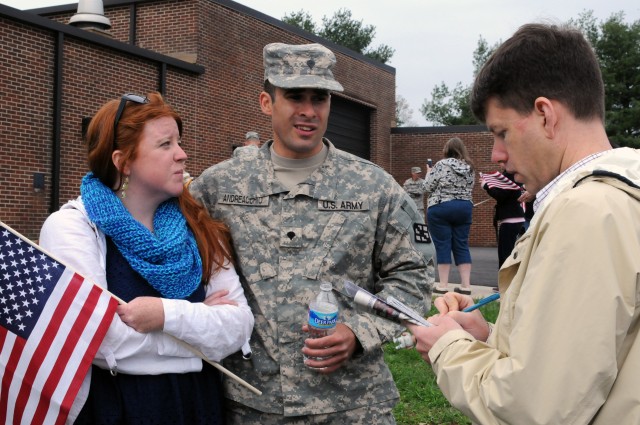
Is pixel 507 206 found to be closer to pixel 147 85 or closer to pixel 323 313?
pixel 323 313

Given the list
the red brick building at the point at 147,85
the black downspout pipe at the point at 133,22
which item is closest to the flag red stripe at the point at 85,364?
the red brick building at the point at 147,85

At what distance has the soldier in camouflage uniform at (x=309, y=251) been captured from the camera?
2684 millimetres

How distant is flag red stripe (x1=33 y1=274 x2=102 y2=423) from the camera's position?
94.1 inches

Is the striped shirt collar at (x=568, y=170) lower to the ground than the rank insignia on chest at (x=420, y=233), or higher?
higher

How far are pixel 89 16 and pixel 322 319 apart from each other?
15.6m

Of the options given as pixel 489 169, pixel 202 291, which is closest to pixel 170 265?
pixel 202 291

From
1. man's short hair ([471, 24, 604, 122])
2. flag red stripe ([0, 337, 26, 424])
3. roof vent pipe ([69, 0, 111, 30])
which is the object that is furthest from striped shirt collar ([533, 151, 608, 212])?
roof vent pipe ([69, 0, 111, 30])

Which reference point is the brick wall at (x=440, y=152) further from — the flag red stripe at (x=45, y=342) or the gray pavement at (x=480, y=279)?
the flag red stripe at (x=45, y=342)

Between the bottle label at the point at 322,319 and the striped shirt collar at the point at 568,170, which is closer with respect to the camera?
the striped shirt collar at the point at 568,170

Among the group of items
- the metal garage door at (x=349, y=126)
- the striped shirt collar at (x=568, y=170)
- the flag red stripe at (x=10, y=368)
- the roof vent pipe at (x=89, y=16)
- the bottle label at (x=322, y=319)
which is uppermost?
the roof vent pipe at (x=89, y=16)

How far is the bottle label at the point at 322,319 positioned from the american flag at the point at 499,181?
666 centimetres

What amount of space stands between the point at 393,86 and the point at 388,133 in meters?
1.93

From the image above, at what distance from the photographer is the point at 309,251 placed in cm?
278

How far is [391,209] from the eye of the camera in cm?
289
